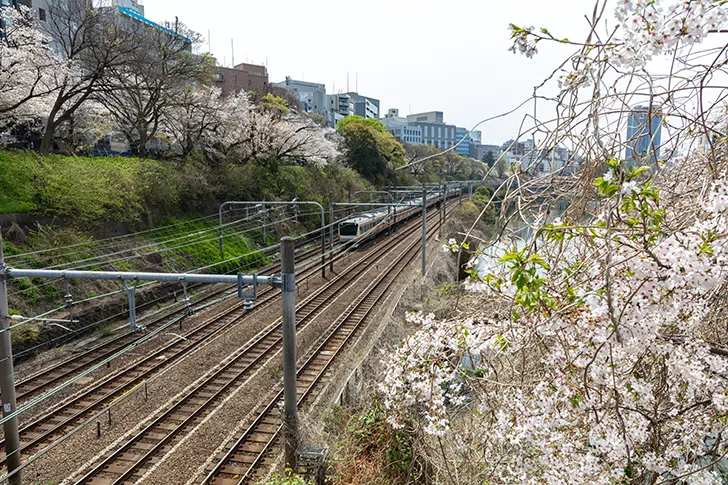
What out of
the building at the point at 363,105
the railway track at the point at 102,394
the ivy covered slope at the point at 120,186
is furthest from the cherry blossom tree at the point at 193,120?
the building at the point at 363,105

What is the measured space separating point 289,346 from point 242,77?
170 ft

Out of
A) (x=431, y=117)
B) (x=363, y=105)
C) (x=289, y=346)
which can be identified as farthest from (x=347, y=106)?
(x=289, y=346)

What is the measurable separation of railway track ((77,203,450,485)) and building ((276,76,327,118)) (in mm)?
63524

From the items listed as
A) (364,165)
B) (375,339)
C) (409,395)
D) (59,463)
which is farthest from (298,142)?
(409,395)

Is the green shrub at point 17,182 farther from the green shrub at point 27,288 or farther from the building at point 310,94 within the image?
the building at point 310,94

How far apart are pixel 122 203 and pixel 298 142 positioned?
1370 cm

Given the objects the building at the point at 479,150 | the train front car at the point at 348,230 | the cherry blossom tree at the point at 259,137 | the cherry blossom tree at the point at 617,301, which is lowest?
the train front car at the point at 348,230

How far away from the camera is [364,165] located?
133 ft

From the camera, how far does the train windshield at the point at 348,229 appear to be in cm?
2306

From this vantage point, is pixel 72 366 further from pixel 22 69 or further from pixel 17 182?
pixel 22 69

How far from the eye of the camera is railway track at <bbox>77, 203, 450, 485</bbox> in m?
6.80

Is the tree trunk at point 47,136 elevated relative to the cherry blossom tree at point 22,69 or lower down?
lower down

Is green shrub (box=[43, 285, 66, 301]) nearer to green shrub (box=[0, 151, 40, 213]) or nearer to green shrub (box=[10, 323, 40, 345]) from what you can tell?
green shrub (box=[10, 323, 40, 345])

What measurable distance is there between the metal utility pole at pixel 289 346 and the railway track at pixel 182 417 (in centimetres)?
198
